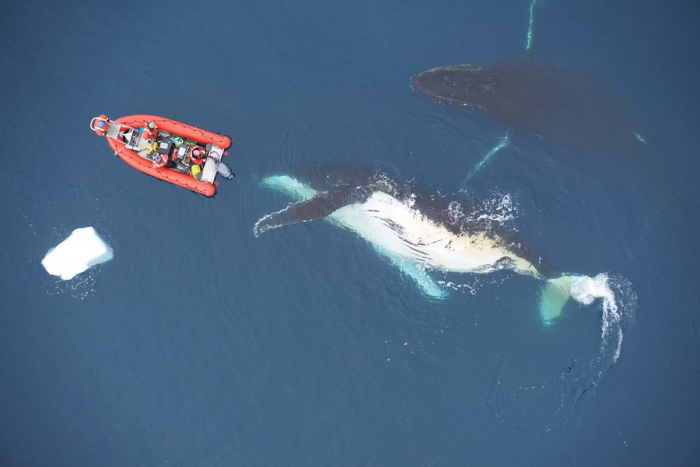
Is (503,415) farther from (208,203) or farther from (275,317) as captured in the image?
(208,203)

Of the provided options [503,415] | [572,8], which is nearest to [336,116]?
[572,8]

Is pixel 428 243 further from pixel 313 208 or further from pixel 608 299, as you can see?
pixel 608 299

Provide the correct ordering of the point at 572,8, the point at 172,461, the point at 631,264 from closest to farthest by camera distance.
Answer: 1. the point at 172,461
2. the point at 631,264
3. the point at 572,8

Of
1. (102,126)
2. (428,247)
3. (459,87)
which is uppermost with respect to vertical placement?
(459,87)

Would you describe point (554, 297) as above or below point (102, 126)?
below

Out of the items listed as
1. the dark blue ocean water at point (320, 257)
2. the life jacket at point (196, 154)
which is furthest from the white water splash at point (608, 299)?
the life jacket at point (196, 154)

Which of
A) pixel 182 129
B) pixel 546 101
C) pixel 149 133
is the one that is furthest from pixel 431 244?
pixel 149 133

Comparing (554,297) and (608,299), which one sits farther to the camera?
(608,299)
